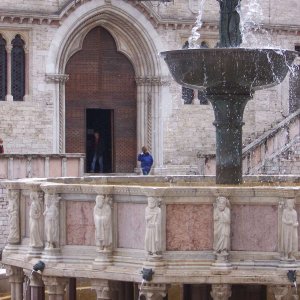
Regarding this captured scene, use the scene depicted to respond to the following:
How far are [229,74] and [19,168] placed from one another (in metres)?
16.3

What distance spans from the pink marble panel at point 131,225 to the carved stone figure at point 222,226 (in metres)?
0.84

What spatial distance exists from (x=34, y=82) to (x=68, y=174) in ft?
16.6

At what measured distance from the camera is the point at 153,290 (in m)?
14.3

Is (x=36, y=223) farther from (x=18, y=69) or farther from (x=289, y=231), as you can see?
(x=18, y=69)

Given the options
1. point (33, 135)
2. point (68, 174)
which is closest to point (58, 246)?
point (68, 174)

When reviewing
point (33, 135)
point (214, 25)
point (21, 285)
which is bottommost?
point (21, 285)

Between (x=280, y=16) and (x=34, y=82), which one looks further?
(x=280, y=16)

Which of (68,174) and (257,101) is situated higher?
(257,101)

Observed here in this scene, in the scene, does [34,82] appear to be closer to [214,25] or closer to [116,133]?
[116,133]

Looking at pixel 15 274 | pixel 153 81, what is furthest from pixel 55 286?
pixel 153 81

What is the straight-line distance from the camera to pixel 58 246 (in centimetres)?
1504

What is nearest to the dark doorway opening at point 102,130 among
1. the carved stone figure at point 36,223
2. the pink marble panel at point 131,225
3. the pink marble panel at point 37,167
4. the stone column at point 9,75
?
the stone column at point 9,75

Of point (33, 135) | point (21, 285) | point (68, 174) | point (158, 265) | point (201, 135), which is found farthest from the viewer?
point (201, 135)

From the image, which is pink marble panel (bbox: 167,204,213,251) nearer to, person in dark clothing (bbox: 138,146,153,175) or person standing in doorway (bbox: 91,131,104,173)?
person in dark clothing (bbox: 138,146,153,175)
